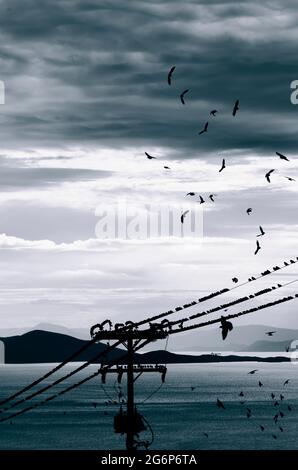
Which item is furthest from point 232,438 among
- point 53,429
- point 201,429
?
point 53,429

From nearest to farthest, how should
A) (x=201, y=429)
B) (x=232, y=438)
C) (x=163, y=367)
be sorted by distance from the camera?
1. (x=163, y=367)
2. (x=232, y=438)
3. (x=201, y=429)

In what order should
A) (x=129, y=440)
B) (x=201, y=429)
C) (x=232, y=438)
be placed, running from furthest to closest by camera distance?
(x=201, y=429) < (x=232, y=438) < (x=129, y=440)

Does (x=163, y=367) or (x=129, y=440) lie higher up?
(x=163, y=367)

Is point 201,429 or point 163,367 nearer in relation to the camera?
point 163,367

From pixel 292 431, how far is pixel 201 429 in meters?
24.4
